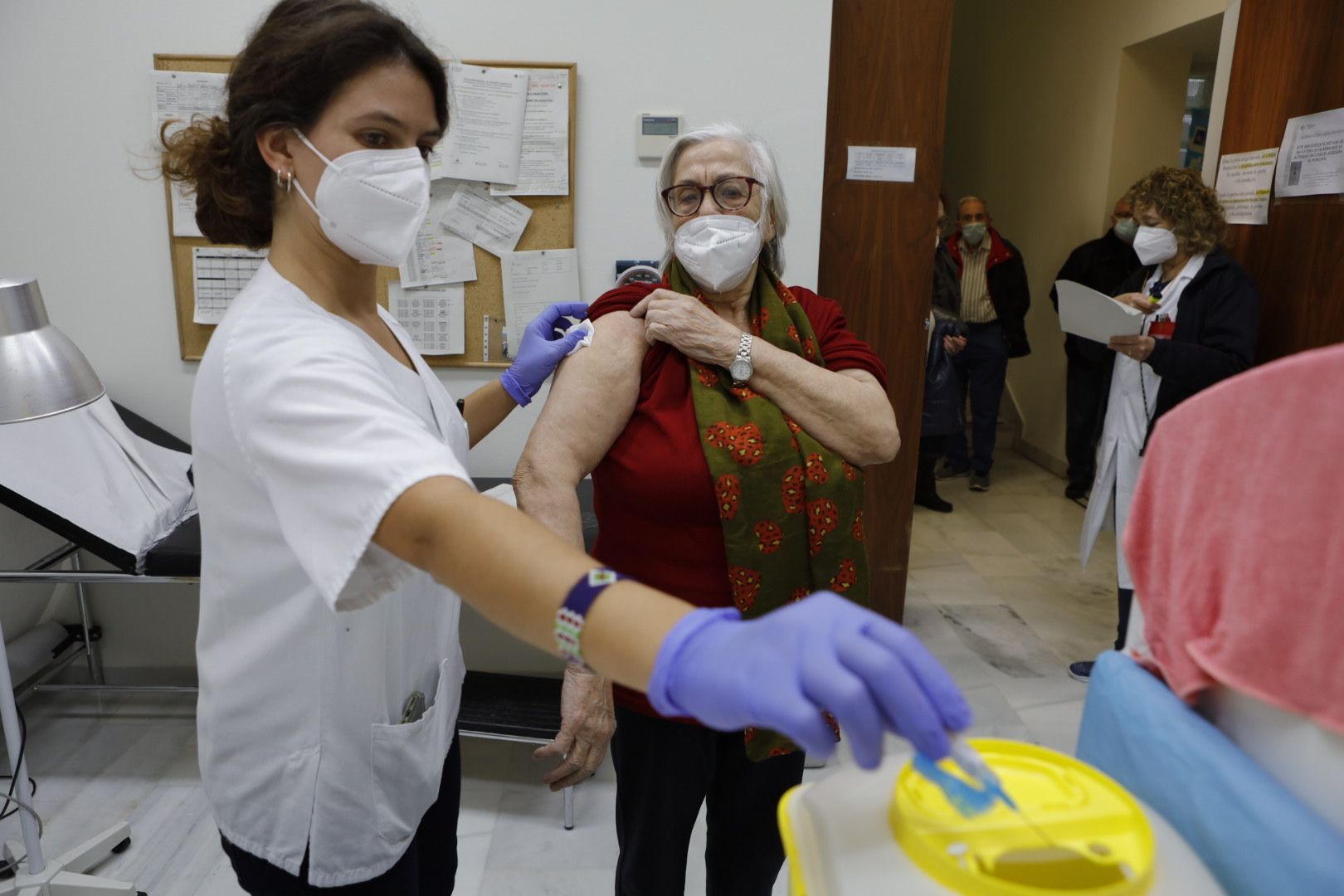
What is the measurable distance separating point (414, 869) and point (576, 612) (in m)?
0.77

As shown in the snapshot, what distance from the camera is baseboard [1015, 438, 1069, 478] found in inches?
219

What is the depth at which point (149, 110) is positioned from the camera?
8.78ft

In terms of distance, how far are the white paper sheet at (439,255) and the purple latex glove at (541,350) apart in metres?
1.16

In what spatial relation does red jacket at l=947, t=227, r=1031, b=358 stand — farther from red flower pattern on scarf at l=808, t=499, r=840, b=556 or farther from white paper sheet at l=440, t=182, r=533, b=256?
red flower pattern on scarf at l=808, t=499, r=840, b=556

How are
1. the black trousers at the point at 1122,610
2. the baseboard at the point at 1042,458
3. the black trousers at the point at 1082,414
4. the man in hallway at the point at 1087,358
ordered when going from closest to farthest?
1. the black trousers at the point at 1122,610
2. the man in hallway at the point at 1087,358
3. the black trousers at the point at 1082,414
4. the baseboard at the point at 1042,458

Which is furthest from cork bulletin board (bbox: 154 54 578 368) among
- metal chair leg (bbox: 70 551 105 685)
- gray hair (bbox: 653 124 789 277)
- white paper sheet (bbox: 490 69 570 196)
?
gray hair (bbox: 653 124 789 277)

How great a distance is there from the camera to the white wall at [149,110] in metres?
2.63

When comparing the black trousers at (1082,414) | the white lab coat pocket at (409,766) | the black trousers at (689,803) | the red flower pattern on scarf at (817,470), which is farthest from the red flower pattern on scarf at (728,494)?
the black trousers at (1082,414)

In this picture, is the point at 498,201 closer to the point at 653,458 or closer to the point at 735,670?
the point at 653,458

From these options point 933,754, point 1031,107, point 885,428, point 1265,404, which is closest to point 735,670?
point 933,754

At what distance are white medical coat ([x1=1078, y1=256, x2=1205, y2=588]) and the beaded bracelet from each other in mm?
2524

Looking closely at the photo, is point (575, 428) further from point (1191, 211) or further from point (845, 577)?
point (1191, 211)

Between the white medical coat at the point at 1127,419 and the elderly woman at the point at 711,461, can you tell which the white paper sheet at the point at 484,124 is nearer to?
the elderly woman at the point at 711,461

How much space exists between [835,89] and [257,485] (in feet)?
8.23
